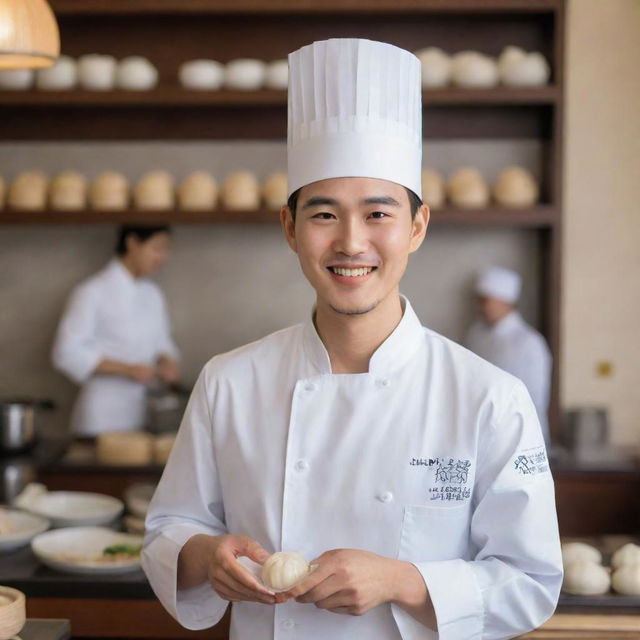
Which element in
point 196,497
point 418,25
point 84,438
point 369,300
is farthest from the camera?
point 418,25

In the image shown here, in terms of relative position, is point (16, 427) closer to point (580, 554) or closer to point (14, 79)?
point (14, 79)

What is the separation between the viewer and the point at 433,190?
4.28m

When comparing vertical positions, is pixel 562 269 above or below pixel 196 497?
above

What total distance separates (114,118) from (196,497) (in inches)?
134

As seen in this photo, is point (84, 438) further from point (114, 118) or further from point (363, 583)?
point (363, 583)

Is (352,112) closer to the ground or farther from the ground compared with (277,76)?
closer to the ground

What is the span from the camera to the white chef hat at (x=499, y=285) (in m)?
4.44

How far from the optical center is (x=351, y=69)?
1549 millimetres

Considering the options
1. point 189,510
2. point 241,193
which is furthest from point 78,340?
point 189,510

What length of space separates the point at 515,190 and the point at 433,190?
352 mm

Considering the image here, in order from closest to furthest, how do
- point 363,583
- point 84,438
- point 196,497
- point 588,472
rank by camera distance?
point 363,583 < point 196,497 < point 588,472 < point 84,438

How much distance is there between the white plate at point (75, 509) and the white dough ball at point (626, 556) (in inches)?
51.0

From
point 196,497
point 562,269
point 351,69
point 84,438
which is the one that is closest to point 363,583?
point 196,497

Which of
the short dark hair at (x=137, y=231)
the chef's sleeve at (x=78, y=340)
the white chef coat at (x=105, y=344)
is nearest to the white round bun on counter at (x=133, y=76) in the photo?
the short dark hair at (x=137, y=231)
